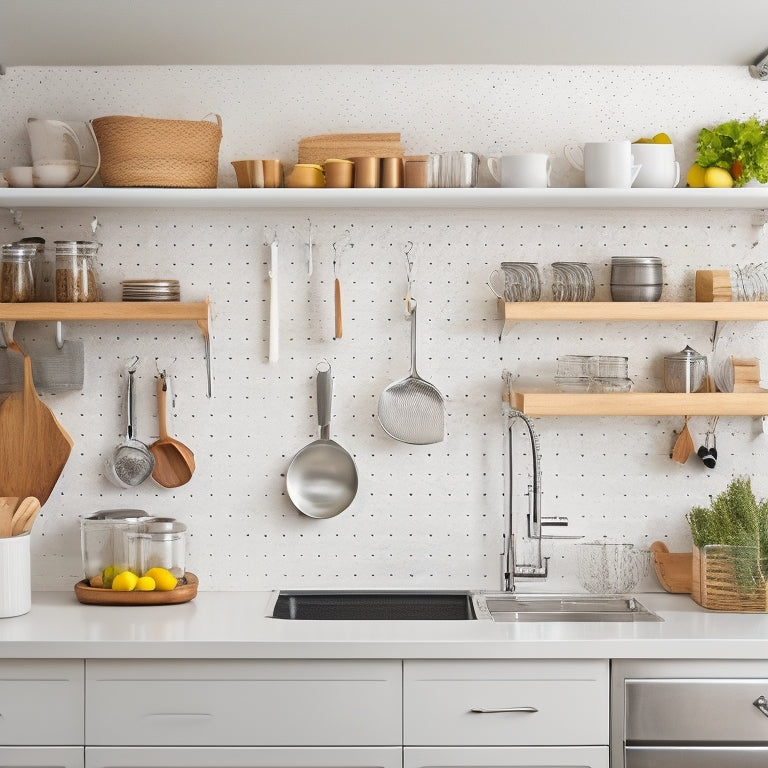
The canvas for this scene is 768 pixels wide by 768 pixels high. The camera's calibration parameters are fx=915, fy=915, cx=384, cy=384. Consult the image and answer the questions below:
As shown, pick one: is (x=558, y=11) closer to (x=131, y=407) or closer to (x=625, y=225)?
(x=625, y=225)

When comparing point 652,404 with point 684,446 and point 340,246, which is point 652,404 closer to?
point 684,446

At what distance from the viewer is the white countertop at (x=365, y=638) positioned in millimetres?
1978

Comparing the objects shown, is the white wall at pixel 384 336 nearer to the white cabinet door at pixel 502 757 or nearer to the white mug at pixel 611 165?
the white mug at pixel 611 165

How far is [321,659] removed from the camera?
200 cm

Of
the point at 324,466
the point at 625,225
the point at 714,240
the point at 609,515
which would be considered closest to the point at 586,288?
the point at 625,225

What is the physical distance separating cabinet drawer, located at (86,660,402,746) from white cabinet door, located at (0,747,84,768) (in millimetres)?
55

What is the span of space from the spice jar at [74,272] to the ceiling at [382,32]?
519mm

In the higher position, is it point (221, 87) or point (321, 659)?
point (221, 87)

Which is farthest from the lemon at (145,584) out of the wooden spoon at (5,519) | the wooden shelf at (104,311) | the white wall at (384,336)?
the wooden shelf at (104,311)

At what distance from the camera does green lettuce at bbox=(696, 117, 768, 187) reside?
7.75 ft

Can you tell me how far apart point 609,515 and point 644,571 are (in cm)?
18

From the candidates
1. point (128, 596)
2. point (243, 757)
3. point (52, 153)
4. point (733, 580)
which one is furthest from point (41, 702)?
point (733, 580)

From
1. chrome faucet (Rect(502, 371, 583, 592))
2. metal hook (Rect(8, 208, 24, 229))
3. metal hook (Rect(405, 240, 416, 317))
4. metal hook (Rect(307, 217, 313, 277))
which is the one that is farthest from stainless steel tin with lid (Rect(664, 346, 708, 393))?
metal hook (Rect(8, 208, 24, 229))

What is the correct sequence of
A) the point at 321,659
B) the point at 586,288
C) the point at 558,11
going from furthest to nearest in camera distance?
the point at 586,288
the point at 558,11
the point at 321,659
